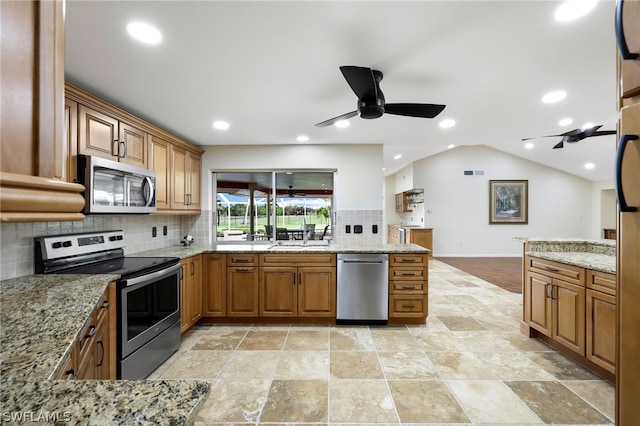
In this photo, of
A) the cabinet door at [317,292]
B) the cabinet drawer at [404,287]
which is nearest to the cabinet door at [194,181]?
the cabinet door at [317,292]

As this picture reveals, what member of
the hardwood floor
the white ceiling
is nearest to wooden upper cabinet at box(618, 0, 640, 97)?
the white ceiling

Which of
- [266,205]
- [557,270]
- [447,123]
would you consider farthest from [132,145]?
[557,270]

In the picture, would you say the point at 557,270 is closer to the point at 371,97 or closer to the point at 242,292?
the point at 371,97

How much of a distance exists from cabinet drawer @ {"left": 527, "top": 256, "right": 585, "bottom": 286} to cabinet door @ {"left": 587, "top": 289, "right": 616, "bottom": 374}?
13cm

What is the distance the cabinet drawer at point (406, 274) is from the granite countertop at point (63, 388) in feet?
8.93

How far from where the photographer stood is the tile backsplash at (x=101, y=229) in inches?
70.7

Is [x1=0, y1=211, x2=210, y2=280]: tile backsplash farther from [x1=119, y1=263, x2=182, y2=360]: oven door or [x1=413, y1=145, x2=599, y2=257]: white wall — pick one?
[x1=413, y1=145, x2=599, y2=257]: white wall

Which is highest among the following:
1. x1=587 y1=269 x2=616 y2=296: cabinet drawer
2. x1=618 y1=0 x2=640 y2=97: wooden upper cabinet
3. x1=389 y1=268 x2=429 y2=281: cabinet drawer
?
x1=618 y1=0 x2=640 y2=97: wooden upper cabinet

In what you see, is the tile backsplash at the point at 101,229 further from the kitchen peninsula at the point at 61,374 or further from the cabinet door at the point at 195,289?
the cabinet door at the point at 195,289

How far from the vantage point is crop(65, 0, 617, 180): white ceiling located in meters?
1.38

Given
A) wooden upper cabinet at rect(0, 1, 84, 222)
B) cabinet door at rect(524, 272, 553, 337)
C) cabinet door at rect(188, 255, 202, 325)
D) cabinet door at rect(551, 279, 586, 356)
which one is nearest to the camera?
wooden upper cabinet at rect(0, 1, 84, 222)

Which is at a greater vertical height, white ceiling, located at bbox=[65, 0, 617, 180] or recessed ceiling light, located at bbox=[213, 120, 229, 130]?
white ceiling, located at bbox=[65, 0, 617, 180]

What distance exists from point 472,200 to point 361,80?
7.48 meters

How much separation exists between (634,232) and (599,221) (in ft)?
33.7
